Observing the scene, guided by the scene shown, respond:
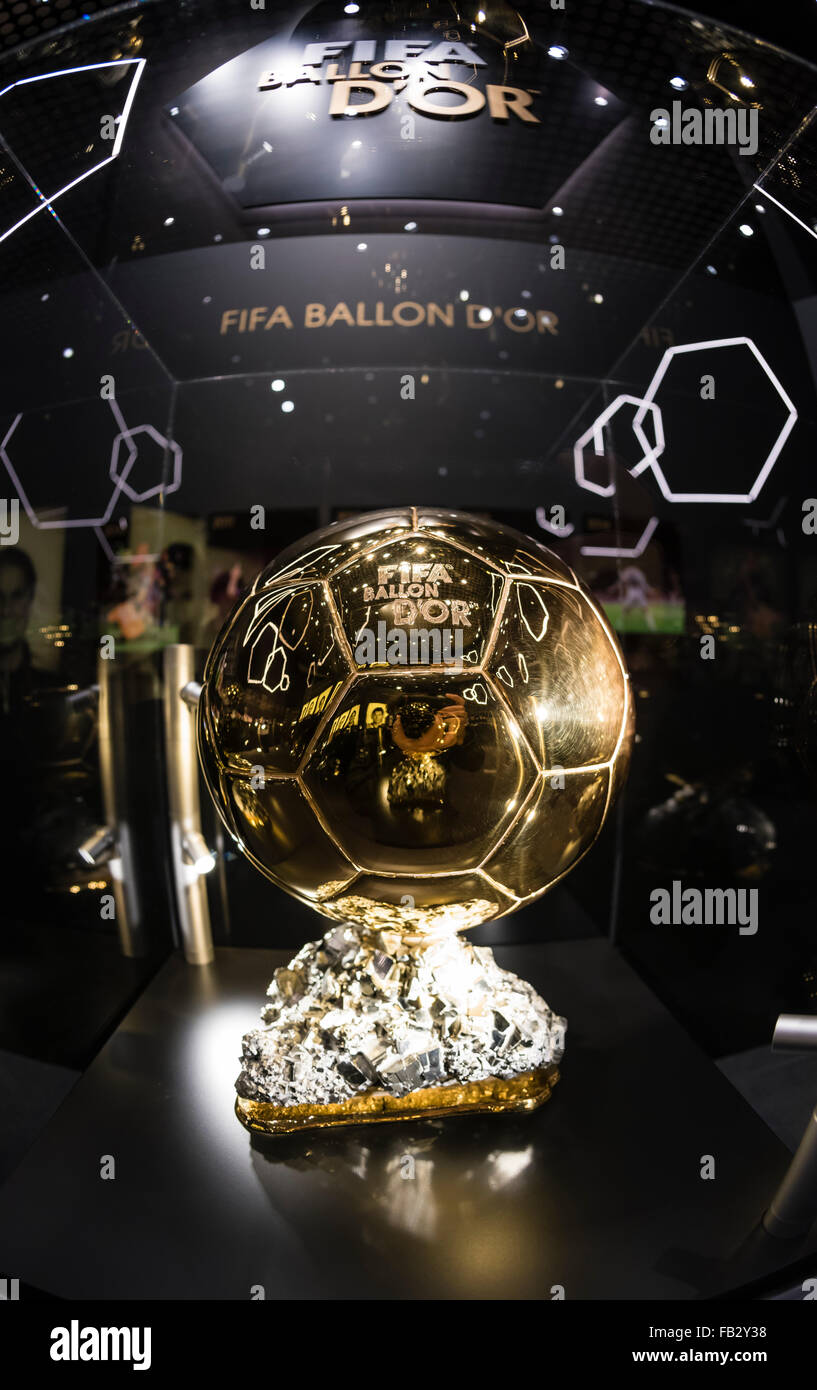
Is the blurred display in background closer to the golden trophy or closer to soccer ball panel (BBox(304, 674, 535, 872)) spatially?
the golden trophy

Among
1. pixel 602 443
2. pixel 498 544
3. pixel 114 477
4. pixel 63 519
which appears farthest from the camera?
pixel 602 443

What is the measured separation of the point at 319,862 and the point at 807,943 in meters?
0.73

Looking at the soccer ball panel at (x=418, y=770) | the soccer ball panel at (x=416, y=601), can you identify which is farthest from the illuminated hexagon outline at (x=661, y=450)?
the soccer ball panel at (x=418, y=770)

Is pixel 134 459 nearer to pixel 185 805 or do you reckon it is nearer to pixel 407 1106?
pixel 185 805

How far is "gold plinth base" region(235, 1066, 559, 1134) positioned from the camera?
1.10 metres

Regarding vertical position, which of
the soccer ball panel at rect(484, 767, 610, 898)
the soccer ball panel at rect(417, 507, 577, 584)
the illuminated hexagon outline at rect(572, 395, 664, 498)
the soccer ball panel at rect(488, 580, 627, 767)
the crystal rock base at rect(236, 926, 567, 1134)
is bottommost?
the crystal rock base at rect(236, 926, 567, 1134)

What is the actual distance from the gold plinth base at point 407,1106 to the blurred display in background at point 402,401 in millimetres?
309

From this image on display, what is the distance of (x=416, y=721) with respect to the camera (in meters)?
0.93

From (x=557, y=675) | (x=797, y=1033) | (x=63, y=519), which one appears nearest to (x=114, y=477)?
(x=63, y=519)

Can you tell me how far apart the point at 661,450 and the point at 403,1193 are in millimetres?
1220

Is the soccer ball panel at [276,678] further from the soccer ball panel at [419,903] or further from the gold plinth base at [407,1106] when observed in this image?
the gold plinth base at [407,1106]

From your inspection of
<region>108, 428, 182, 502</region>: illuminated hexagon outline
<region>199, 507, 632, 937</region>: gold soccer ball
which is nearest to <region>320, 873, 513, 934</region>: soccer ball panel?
<region>199, 507, 632, 937</region>: gold soccer ball

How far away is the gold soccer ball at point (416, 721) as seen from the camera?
0.94m

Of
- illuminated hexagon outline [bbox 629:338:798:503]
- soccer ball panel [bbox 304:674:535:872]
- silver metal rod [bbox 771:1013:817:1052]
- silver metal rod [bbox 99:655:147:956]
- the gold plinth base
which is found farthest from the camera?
silver metal rod [bbox 99:655:147:956]
